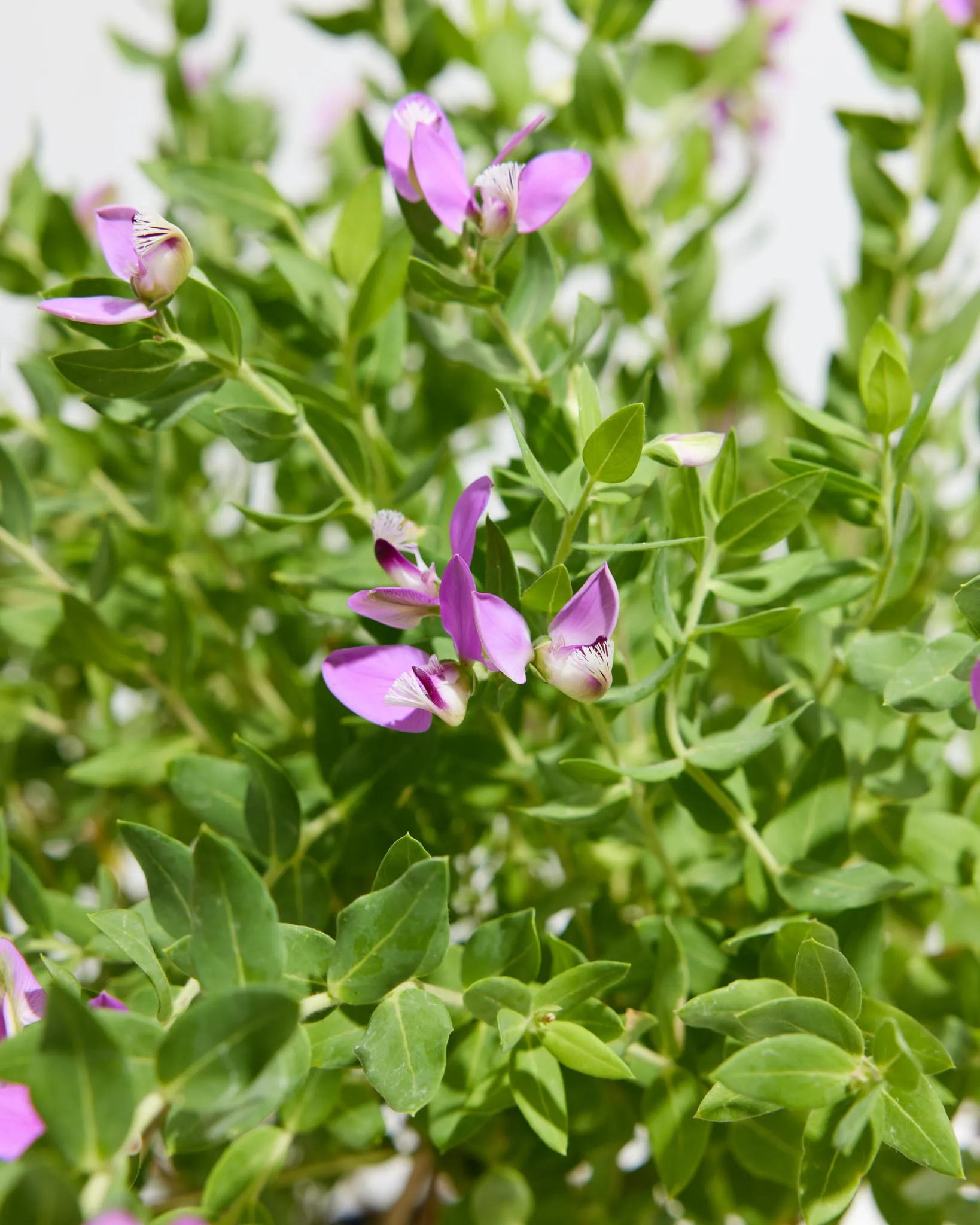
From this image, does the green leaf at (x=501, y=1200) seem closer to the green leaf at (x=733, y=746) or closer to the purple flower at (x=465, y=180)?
the green leaf at (x=733, y=746)

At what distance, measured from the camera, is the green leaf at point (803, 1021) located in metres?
0.31

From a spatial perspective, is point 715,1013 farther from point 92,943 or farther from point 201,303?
point 201,303

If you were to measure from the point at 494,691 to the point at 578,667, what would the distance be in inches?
1.6

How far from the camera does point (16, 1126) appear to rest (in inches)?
11.6

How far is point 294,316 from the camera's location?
1.64ft

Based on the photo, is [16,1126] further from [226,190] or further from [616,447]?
[226,190]

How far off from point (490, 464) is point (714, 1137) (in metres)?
0.28

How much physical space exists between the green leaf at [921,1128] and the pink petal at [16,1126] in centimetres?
24

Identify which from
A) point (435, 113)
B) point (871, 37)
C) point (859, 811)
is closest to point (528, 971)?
point (859, 811)

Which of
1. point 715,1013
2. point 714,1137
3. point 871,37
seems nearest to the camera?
point 715,1013

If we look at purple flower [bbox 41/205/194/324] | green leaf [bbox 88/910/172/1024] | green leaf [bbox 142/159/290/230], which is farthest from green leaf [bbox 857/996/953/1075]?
green leaf [bbox 142/159/290/230]

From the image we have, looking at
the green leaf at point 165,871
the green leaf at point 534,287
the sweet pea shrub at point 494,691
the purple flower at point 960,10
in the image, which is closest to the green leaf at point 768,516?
the sweet pea shrub at point 494,691

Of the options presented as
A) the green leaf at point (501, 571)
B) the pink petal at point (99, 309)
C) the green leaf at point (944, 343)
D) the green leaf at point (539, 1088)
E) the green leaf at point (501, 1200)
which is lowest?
the green leaf at point (501, 1200)

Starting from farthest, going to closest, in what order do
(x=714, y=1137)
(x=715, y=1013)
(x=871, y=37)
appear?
(x=871, y=37), (x=714, y=1137), (x=715, y=1013)
